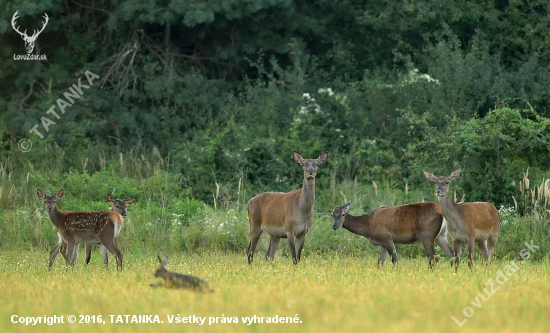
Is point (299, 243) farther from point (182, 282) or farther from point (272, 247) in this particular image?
point (182, 282)

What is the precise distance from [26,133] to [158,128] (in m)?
3.87

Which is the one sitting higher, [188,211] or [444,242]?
[444,242]

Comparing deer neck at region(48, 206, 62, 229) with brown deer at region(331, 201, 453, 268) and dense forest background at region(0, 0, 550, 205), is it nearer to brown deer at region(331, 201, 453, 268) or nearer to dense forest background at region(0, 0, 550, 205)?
brown deer at region(331, 201, 453, 268)

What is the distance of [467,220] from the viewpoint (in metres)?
14.3

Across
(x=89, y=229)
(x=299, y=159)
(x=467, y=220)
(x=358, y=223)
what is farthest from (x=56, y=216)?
(x=467, y=220)

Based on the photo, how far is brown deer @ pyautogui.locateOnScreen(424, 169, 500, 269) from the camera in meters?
14.1

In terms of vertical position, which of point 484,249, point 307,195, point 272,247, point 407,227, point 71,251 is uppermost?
point 307,195

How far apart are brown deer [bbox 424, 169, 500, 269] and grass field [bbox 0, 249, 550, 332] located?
0.43m

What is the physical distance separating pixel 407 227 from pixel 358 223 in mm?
1157

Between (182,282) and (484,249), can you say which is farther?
(484,249)

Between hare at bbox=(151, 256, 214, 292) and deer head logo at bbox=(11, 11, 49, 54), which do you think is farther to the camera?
deer head logo at bbox=(11, 11, 49, 54)

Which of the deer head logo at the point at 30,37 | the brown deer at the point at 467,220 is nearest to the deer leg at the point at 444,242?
the brown deer at the point at 467,220

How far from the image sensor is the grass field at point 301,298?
8484 millimetres

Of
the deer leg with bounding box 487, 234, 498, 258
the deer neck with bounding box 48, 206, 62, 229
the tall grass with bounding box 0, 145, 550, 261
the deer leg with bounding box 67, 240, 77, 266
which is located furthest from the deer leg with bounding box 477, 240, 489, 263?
the deer neck with bounding box 48, 206, 62, 229
